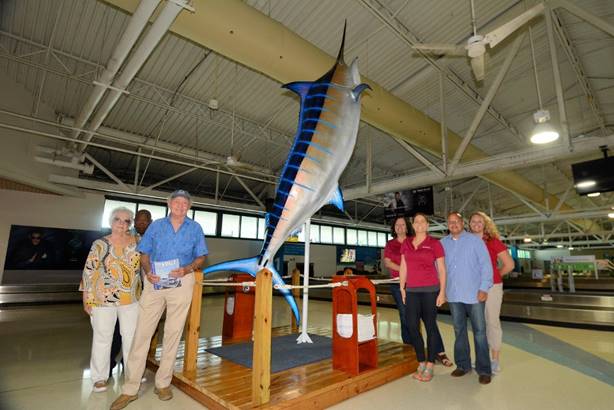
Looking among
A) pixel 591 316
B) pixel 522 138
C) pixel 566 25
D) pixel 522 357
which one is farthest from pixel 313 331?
pixel 522 138

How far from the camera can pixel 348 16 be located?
5.59 metres

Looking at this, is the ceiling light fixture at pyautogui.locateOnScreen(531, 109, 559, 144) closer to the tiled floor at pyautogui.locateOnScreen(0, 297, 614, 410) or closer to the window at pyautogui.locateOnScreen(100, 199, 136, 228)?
the tiled floor at pyautogui.locateOnScreen(0, 297, 614, 410)

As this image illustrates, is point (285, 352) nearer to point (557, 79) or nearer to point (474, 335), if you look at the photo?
point (474, 335)

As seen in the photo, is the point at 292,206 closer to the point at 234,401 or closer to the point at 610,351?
the point at 234,401

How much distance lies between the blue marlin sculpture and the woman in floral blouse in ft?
3.66

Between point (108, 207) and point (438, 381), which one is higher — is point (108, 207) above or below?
above

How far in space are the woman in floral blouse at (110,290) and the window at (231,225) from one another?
1136 cm

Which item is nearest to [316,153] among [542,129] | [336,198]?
[336,198]

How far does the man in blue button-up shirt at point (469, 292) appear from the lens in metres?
2.96

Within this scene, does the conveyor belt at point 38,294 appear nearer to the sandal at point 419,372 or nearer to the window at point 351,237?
the sandal at point 419,372

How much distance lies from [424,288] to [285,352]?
1634mm

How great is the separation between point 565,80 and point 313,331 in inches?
332

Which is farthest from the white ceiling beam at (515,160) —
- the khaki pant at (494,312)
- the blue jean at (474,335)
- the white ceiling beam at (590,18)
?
the blue jean at (474,335)

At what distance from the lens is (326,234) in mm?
17672
